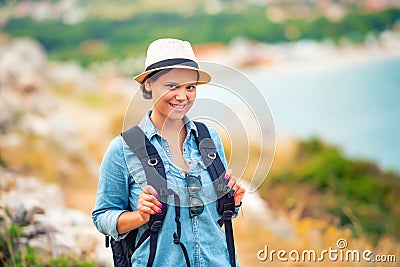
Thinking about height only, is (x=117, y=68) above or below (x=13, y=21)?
below

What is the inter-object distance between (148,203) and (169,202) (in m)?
0.11

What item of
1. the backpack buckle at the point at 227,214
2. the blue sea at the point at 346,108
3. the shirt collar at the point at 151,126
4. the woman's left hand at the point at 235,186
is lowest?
the backpack buckle at the point at 227,214

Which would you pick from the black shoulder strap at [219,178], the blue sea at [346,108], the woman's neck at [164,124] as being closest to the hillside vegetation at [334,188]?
the blue sea at [346,108]

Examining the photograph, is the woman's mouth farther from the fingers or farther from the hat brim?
the fingers

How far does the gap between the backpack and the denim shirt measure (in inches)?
0.6

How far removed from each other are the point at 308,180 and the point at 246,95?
183 inches

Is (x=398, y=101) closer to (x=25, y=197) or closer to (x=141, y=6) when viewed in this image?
(x=141, y=6)

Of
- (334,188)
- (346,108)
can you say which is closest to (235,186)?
(334,188)

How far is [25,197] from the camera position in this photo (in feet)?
13.8

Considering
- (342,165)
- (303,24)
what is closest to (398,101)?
(342,165)

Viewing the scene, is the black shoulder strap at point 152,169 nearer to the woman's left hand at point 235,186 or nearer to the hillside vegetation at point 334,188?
the woman's left hand at point 235,186

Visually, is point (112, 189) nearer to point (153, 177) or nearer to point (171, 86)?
point (153, 177)

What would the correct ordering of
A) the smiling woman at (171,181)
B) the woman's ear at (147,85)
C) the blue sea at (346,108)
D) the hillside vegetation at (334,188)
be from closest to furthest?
1. the smiling woman at (171,181)
2. the woman's ear at (147,85)
3. the hillside vegetation at (334,188)
4. the blue sea at (346,108)

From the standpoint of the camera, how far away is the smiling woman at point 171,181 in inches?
75.9
